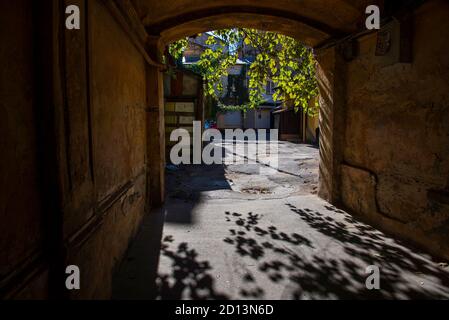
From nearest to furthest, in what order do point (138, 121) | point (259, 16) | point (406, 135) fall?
point (406, 135), point (138, 121), point (259, 16)

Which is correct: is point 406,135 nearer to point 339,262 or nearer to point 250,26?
point 339,262

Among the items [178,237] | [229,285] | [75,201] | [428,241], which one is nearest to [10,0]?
[75,201]

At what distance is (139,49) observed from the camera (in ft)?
16.8

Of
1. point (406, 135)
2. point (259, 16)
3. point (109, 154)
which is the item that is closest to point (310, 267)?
point (406, 135)

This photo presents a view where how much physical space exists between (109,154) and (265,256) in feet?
7.32

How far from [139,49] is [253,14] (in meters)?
2.21

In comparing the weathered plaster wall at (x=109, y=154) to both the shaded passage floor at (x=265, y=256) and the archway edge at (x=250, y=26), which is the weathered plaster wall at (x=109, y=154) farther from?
the archway edge at (x=250, y=26)

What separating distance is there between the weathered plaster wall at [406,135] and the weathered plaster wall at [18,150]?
13.7 feet

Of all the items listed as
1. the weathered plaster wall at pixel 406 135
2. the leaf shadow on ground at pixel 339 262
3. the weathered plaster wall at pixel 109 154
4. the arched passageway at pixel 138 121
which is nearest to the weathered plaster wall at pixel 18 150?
the arched passageway at pixel 138 121

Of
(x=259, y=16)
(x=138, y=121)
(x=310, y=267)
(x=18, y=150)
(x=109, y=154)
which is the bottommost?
(x=310, y=267)

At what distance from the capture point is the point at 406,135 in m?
4.39

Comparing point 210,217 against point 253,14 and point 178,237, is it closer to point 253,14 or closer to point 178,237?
point 178,237

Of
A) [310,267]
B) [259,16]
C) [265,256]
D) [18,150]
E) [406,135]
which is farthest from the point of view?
[259,16]

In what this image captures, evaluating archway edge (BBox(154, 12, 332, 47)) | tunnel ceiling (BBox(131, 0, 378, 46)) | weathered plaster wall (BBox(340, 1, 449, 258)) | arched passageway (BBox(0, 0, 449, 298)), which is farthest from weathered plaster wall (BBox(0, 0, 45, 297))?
archway edge (BBox(154, 12, 332, 47))
